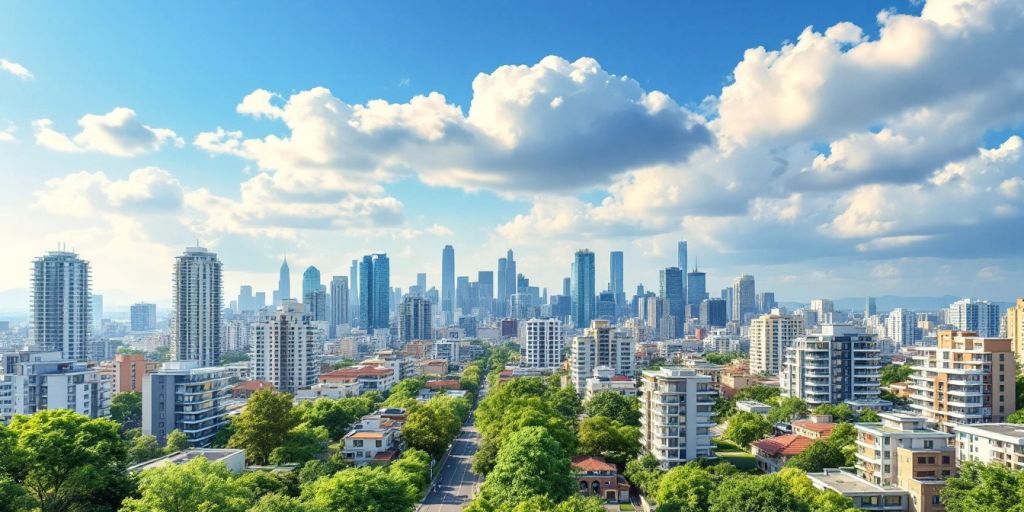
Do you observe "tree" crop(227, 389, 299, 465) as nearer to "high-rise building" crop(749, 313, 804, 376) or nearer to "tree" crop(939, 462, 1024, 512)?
"tree" crop(939, 462, 1024, 512)

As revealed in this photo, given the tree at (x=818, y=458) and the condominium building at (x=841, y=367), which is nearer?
the tree at (x=818, y=458)

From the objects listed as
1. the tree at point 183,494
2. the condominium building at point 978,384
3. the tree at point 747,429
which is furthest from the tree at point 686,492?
the condominium building at point 978,384

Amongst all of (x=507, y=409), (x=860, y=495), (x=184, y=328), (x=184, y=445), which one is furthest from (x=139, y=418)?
(x=860, y=495)

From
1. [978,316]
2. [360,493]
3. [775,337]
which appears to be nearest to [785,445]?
[360,493]

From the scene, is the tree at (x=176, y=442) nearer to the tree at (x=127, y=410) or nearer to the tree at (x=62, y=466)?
the tree at (x=62, y=466)

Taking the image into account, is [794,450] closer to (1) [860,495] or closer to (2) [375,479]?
(1) [860,495]

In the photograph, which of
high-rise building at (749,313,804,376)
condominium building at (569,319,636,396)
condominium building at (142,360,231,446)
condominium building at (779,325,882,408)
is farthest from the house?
high-rise building at (749,313,804,376)
